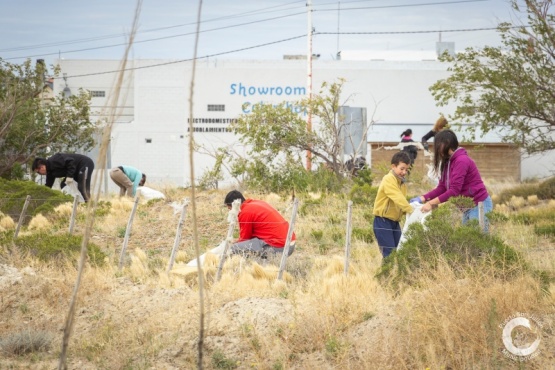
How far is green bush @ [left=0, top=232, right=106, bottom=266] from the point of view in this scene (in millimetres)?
13797

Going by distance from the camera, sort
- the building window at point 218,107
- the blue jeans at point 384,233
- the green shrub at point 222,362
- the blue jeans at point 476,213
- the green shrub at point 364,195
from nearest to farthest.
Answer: the green shrub at point 222,362
the blue jeans at point 476,213
the blue jeans at point 384,233
the green shrub at point 364,195
the building window at point 218,107

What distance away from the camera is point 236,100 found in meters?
46.1

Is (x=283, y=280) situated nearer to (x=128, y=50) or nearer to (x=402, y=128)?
(x=128, y=50)

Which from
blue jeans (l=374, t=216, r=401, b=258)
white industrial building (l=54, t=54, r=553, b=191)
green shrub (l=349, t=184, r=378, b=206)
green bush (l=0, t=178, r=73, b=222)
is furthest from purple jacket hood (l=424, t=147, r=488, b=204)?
white industrial building (l=54, t=54, r=553, b=191)

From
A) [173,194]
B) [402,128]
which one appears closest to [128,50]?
[173,194]

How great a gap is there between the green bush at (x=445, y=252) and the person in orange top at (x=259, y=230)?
8.81ft

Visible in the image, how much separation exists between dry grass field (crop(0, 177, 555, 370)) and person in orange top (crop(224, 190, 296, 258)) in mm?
291

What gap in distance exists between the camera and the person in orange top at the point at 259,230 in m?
13.2

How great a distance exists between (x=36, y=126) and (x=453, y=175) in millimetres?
19851

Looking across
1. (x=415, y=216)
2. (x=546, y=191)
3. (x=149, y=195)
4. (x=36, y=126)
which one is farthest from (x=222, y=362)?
(x=36, y=126)

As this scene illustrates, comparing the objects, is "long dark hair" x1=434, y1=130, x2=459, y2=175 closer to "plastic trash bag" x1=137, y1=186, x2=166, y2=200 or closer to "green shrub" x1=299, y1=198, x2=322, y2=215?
"green shrub" x1=299, y1=198, x2=322, y2=215

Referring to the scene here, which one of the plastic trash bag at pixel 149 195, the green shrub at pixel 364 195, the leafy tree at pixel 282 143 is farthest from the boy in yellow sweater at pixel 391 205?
the leafy tree at pixel 282 143

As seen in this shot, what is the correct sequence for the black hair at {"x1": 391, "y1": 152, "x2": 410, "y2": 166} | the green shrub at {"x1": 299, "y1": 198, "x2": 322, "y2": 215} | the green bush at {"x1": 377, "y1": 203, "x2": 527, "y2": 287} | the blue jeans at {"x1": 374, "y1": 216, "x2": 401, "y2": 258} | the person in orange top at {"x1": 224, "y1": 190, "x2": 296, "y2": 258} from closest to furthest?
the green bush at {"x1": 377, "y1": 203, "x2": 527, "y2": 287} < the black hair at {"x1": 391, "y1": 152, "x2": 410, "y2": 166} < the blue jeans at {"x1": 374, "y1": 216, "x2": 401, "y2": 258} < the person in orange top at {"x1": 224, "y1": 190, "x2": 296, "y2": 258} < the green shrub at {"x1": 299, "y1": 198, "x2": 322, "y2": 215}

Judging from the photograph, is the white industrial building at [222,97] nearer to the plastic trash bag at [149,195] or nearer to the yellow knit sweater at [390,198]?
the plastic trash bag at [149,195]
